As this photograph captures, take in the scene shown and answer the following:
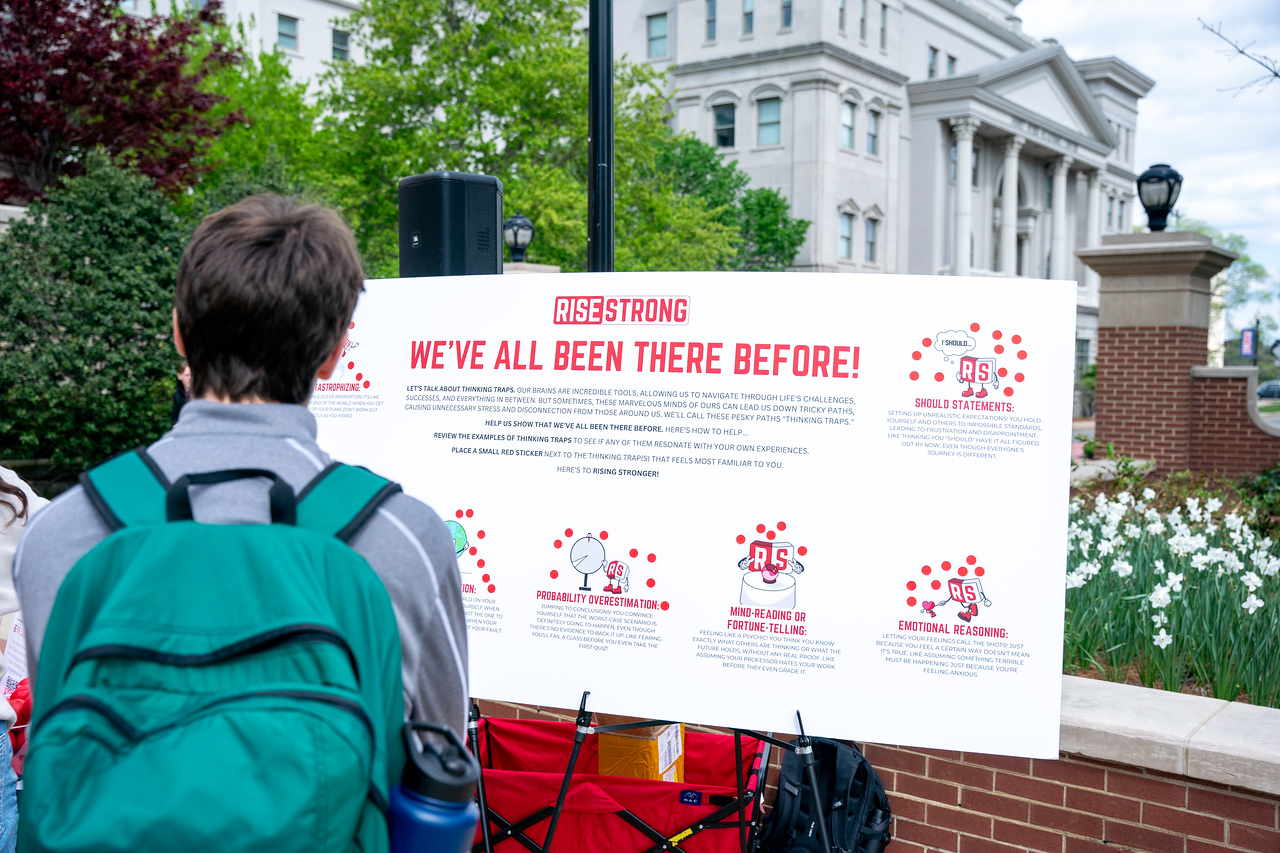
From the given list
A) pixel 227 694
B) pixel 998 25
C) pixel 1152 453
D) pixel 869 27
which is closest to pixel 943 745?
pixel 227 694

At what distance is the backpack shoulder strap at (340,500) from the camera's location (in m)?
1.47

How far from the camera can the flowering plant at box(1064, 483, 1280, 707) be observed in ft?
13.4

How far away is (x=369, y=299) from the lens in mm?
3461

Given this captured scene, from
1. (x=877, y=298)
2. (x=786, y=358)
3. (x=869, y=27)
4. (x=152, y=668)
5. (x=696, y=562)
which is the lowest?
(x=696, y=562)

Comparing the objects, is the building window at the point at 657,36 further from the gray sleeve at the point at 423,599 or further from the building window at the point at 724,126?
the gray sleeve at the point at 423,599

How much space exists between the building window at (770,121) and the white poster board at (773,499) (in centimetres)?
4344

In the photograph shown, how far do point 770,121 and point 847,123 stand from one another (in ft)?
11.9

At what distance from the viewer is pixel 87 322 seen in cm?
1271

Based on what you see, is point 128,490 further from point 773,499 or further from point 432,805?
point 773,499

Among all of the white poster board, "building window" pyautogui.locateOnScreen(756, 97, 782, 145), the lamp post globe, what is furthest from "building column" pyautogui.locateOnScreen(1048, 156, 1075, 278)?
the white poster board

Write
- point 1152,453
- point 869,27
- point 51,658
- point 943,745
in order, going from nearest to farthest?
1. point 51,658
2. point 943,745
3. point 1152,453
4. point 869,27

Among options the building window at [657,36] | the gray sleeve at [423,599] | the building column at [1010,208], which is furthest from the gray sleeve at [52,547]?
the building column at [1010,208]

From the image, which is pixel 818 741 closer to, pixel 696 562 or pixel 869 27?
pixel 696 562

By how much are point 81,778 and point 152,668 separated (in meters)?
0.16
